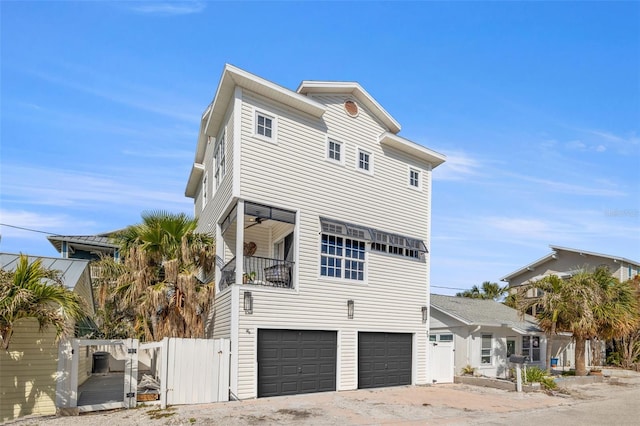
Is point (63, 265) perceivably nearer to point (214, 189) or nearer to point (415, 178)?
point (214, 189)

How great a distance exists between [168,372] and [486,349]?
15721mm

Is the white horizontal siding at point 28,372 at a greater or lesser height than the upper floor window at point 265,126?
lesser

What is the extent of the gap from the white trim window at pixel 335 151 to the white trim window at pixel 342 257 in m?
2.79

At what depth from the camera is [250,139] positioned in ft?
52.2

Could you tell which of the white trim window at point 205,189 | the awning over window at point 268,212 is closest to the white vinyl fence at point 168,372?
the awning over window at point 268,212

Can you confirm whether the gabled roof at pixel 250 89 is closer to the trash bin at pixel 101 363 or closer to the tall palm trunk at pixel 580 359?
the trash bin at pixel 101 363

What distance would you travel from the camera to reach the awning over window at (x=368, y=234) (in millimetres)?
17531

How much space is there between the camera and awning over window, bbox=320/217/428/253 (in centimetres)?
1753

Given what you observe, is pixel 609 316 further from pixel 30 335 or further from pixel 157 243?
pixel 30 335

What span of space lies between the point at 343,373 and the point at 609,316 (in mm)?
12634

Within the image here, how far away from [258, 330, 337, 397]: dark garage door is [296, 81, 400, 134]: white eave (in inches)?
327

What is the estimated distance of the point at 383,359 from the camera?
18.7 m

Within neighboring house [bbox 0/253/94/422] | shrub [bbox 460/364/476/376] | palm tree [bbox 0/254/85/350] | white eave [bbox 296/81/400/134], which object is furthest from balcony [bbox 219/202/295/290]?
shrub [bbox 460/364/476/376]

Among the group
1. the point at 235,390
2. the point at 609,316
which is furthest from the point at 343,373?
the point at 609,316
